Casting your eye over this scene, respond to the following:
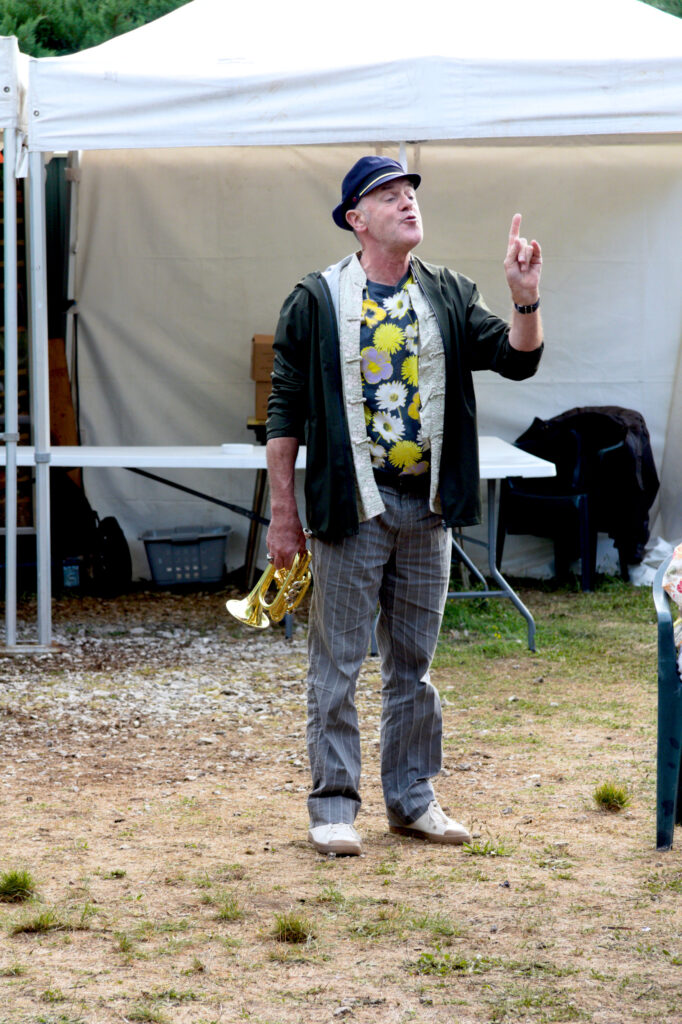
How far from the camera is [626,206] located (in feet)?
23.5

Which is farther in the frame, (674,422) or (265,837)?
(674,422)

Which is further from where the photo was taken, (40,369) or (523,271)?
(40,369)

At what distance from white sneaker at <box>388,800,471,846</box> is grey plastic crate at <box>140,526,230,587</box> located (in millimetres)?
3890

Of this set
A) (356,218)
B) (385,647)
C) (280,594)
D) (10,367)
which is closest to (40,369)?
(10,367)

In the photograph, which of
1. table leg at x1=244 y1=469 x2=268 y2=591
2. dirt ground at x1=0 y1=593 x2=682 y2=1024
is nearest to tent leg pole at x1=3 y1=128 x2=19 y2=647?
dirt ground at x1=0 y1=593 x2=682 y2=1024

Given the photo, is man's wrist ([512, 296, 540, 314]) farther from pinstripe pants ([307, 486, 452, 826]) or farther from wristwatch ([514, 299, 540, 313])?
pinstripe pants ([307, 486, 452, 826])

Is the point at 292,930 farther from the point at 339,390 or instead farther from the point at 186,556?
the point at 186,556

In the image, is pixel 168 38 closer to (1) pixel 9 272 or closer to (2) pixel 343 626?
(1) pixel 9 272

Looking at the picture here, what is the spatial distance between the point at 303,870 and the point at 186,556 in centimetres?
409

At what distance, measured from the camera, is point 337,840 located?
10.0 feet

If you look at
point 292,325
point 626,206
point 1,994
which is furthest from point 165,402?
point 1,994

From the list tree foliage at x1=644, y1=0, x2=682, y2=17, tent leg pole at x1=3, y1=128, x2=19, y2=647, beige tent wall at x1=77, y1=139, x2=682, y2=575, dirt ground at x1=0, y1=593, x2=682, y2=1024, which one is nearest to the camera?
dirt ground at x1=0, y1=593, x2=682, y2=1024

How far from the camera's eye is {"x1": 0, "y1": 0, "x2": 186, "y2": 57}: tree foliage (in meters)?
9.88

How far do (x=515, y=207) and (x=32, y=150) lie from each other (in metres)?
3.16
